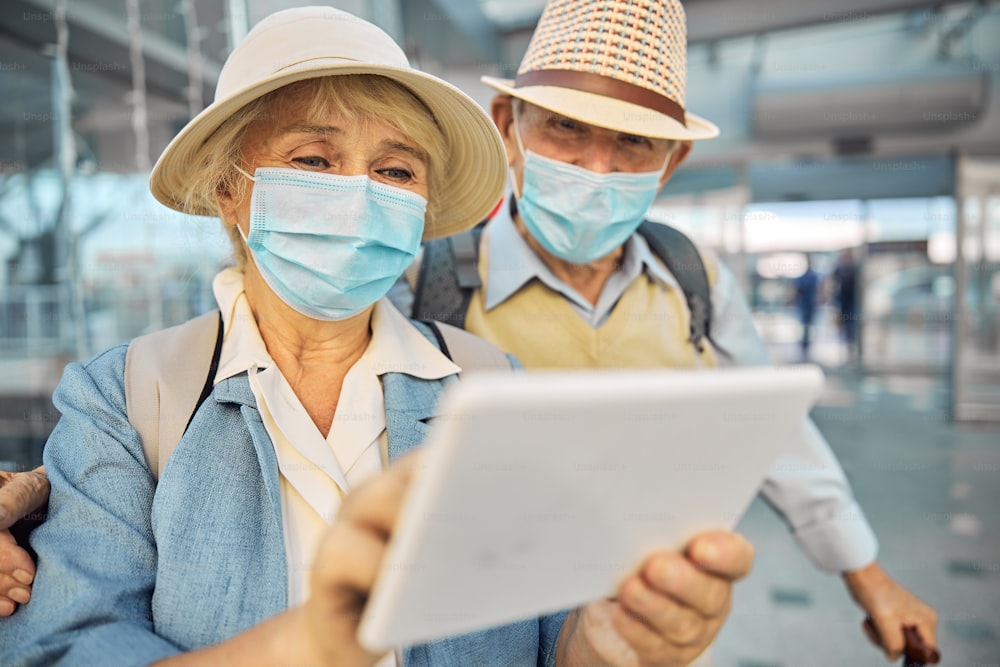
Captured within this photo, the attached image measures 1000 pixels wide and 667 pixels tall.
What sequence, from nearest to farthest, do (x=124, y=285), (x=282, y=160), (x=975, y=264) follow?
(x=282, y=160), (x=124, y=285), (x=975, y=264)

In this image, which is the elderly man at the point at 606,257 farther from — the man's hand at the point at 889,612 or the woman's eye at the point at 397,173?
the woman's eye at the point at 397,173

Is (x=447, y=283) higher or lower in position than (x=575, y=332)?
higher

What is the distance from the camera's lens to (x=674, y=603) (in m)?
0.69

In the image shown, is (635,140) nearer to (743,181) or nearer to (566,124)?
(566,124)

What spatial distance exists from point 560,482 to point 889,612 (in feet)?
4.02

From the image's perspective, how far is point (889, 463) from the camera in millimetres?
5289

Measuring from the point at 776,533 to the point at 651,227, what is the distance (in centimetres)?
296

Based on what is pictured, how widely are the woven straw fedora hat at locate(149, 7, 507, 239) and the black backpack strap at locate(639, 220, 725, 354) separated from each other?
2.14 ft

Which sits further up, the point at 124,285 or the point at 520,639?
the point at 124,285

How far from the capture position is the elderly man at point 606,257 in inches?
58.6

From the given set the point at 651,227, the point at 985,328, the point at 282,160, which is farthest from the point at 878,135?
the point at 282,160

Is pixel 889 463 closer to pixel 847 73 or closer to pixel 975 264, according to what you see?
pixel 975 264

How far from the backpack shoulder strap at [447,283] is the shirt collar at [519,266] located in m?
0.05

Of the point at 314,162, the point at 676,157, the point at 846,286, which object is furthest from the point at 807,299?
the point at 314,162
